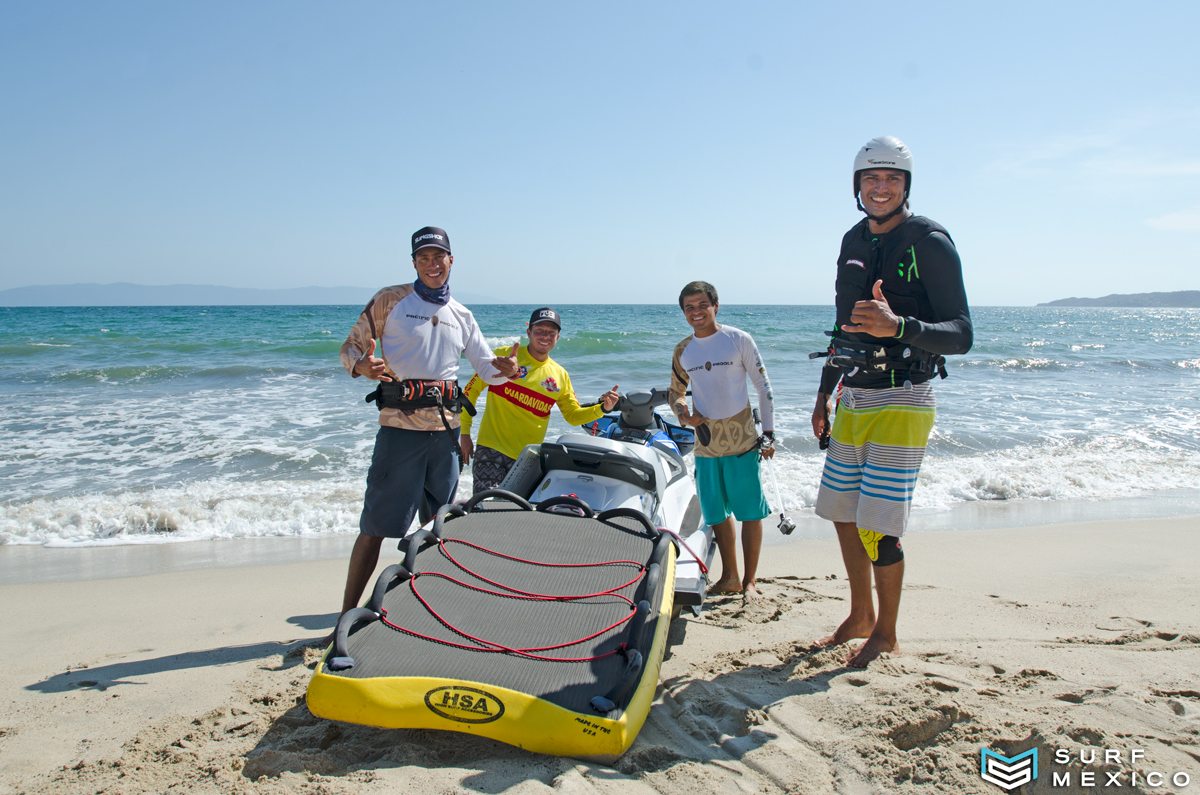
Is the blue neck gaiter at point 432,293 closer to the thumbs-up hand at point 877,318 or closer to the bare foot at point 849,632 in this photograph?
the thumbs-up hand at point 877,318

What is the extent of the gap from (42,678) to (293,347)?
22.4 m

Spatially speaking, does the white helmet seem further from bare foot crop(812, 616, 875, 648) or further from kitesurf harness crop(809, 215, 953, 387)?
bare foot crop(812, 616, 875, 648)

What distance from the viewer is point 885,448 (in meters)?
3.37

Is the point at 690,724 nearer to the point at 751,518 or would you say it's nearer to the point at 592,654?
the point at 592,654

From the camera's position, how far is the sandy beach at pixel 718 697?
8.18 ft

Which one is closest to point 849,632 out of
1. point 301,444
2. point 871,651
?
point 871,651

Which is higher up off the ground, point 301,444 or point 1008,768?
point 1008,768

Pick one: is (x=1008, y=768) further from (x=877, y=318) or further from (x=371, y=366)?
(x=371, y=366)

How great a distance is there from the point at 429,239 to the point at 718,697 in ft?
8.60

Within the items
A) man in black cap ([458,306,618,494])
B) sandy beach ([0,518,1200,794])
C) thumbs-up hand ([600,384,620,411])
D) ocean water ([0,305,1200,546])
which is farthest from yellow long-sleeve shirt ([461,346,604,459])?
ocean water ([0,305,1200,546])

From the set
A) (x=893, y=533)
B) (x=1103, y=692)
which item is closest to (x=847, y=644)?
(x=893, y=533)

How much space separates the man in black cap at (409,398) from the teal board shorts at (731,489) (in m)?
1.69

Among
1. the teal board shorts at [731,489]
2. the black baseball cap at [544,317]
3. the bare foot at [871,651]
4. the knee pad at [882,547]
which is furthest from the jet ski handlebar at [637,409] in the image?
the bare foot at [871,651]

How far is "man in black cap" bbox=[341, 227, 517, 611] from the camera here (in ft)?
13.3
